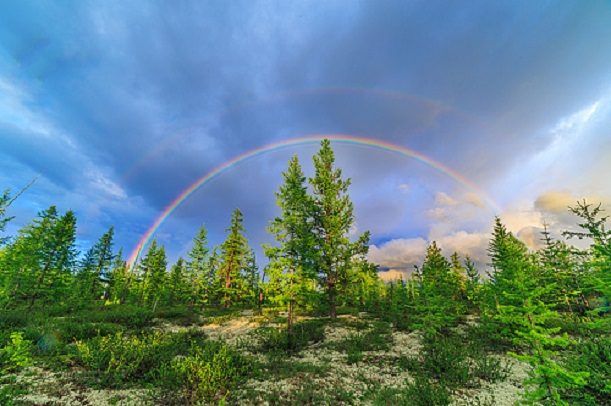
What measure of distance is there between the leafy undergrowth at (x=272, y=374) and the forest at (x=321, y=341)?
7 cm

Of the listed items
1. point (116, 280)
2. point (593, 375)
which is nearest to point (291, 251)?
point (593, 375)

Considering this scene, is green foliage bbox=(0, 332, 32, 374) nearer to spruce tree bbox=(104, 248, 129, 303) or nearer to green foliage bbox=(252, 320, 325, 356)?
green foliage bbox=(252, 320, 325, 356)

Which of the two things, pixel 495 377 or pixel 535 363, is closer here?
pixel 535 363

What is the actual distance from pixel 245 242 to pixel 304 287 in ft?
77.2

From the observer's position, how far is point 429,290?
1566cm

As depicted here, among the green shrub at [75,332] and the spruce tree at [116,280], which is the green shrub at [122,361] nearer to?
the green shrub at [75,332]

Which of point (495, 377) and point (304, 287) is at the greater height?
point (304, 287)

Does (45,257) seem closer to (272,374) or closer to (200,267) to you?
(200,267)

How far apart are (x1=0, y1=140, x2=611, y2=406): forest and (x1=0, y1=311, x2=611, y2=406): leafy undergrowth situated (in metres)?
0.07

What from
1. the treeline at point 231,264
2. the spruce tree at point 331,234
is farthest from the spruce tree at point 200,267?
the spruce tree at point 331,234

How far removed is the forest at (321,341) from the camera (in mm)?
6996

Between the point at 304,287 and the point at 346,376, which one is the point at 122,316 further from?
the point at 346,376

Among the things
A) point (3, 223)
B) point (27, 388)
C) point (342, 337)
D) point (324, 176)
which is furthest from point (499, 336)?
point (3, 223)

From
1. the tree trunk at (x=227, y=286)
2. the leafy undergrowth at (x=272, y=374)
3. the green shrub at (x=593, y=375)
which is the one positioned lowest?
the leafy undergrowth at (x=272, y=374)
